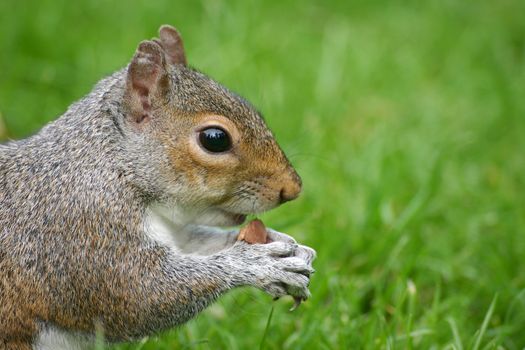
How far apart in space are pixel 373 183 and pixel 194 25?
2216 mm

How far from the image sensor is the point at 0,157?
3.09 metres

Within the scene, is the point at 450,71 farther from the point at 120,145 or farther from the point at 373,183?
the point at 120,145

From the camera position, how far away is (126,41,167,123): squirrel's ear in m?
2.90

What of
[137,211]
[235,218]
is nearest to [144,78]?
[137,211]

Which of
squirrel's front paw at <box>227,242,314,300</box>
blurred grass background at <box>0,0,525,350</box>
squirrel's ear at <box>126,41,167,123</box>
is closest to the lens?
squirrel's front paw at <box>227,242,314,300</box>

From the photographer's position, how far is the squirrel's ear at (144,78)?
2.90 meters

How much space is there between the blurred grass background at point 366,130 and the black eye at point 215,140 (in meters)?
0.75

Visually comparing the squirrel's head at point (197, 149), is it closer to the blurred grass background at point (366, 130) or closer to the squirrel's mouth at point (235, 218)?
the squirrel's mouth at point (235, 218)

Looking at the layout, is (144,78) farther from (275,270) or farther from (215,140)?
(275,270)

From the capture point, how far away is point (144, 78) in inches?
116

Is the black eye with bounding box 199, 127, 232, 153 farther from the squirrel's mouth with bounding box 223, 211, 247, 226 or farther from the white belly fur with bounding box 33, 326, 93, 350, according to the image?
the white belly fur with bounding box 33, 326, 93, 350

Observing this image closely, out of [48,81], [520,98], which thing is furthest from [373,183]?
[48,81]

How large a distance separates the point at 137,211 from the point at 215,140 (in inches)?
13.9

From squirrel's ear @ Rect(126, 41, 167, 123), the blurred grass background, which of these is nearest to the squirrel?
squirrel's ear @ Rect(126, 41, 167, 123)
